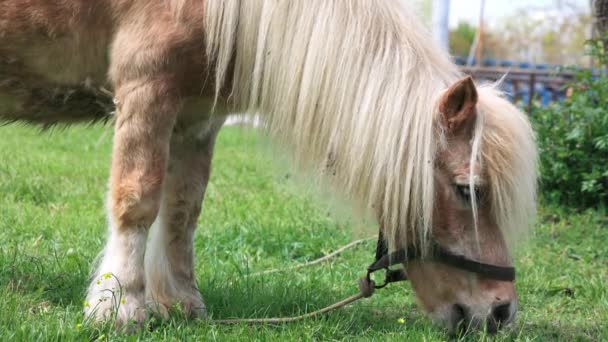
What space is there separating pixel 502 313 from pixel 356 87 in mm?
1027

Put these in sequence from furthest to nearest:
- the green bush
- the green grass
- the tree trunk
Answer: the tree trunk → the green bush → the green grass

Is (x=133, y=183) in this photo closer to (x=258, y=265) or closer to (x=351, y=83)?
(x=351, y=83)

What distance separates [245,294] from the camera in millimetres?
3699

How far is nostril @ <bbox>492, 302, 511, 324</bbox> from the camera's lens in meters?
3.06

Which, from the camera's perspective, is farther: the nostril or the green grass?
the green grass

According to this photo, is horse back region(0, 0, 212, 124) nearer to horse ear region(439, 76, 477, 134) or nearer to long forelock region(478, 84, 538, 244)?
horse ear region(439, 76, 477, 134)

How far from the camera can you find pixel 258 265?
4.60 metres

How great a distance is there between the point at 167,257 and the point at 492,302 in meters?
1.51

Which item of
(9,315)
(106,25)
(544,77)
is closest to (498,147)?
(106,25)

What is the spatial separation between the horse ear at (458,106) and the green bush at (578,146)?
343 centimetres

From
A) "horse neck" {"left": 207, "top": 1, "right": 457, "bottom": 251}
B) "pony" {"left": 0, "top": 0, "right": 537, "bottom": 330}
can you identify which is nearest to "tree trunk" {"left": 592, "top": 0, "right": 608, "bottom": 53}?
"pony" {"left": 0, "top": 0, "right": 537, "bottom": 330}

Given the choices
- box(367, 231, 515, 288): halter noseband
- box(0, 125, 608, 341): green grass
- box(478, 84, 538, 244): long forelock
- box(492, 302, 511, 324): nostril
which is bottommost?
box(0, 125, 608, 341): green grass

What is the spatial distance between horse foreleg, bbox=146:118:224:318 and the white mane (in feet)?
1.87

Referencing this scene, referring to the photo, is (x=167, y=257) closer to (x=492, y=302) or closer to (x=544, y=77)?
(x=492, y=302)
